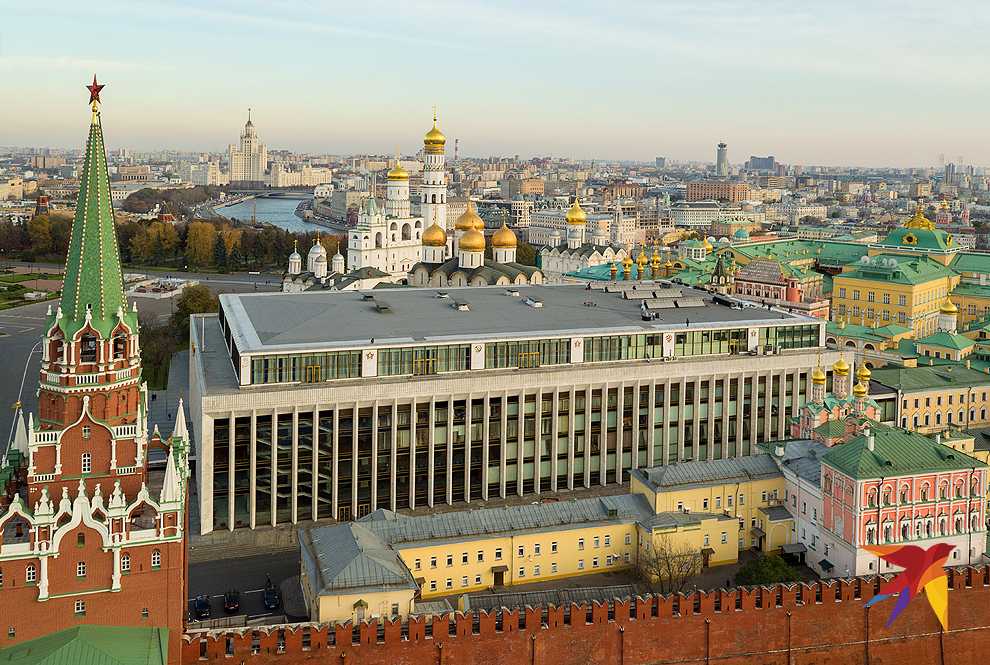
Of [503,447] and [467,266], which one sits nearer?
[503,447]

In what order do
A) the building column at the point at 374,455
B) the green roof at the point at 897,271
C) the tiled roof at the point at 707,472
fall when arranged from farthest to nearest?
1. the green roof at the point at 897,271
2. the building column at the point at 374,455
3. the tiled roof at the point at 707,472

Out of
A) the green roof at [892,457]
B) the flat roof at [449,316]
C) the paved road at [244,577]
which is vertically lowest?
the paved road at [244,577]

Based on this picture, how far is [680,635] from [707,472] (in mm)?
10249

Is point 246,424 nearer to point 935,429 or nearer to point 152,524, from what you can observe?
point 152,524

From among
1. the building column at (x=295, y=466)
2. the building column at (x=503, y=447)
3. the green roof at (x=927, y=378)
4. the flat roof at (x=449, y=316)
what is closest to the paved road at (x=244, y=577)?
the building column at (x=295, y=466)

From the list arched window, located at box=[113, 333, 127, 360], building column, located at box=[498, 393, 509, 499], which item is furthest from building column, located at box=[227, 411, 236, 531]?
arched window, located at box=[113, 333, 127, 360]

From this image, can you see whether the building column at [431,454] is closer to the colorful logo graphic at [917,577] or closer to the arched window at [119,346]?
the colorful logo graphic at [917,577]

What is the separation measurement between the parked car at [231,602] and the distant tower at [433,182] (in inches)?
2463

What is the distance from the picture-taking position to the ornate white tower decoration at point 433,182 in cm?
9675

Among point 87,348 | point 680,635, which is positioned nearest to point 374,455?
point 680,635

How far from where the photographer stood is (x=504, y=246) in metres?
88.2

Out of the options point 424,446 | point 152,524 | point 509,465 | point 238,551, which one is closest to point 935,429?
point 509,465

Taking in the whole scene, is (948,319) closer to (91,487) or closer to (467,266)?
(467,266)

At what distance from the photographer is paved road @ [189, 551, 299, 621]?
36.6m
